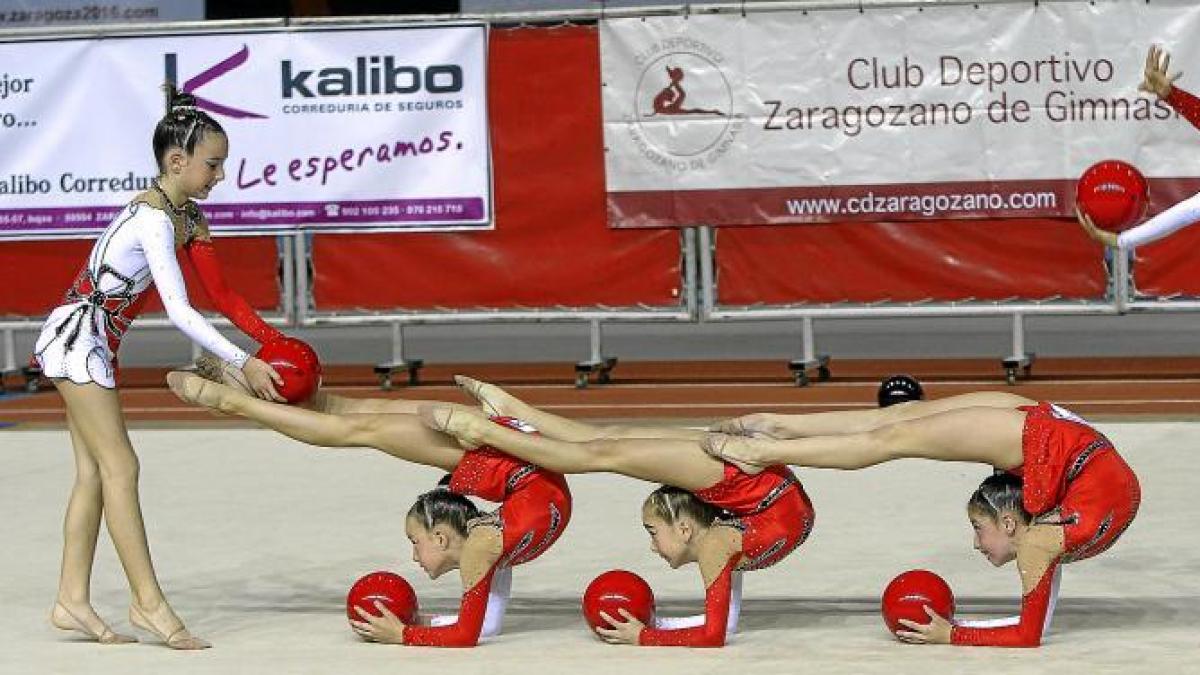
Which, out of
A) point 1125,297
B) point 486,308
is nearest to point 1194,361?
point 1125,297

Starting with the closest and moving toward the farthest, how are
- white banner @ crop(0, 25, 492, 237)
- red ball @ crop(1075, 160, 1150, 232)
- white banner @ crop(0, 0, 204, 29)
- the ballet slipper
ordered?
the ballet slipper < red ball @ crop(1075, 160, 1150, 232) < white banner @ crop(0, 25, 492, 237) < white banner @ crop(0, 0, 204, 29)

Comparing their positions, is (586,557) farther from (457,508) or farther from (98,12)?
(98,12)

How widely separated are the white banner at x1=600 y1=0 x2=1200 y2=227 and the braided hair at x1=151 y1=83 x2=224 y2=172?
731 centimetres

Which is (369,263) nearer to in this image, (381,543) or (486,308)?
(486,308)

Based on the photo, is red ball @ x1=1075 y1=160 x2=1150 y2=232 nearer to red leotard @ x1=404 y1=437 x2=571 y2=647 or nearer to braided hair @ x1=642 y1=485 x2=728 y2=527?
braided hair @ x1=642 y1=485 x2=728 y2=527

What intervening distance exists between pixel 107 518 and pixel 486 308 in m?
7.79

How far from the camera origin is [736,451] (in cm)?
868

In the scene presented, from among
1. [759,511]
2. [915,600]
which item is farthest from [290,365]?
[915,600]

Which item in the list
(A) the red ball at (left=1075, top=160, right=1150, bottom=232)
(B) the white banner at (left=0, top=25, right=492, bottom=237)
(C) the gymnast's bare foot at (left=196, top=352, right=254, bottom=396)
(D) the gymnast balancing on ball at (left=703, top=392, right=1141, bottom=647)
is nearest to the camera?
(D) the gymnast balancing on ball at (left=703, top=392, right=1141, bottom=647)

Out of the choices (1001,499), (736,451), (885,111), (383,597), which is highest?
(885,111)

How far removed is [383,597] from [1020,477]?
227cm

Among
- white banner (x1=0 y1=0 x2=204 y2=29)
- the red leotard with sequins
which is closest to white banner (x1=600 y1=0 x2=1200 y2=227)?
the red leotard with sequins

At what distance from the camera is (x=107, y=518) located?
8898mm

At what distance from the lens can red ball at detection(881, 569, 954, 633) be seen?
339 inches
